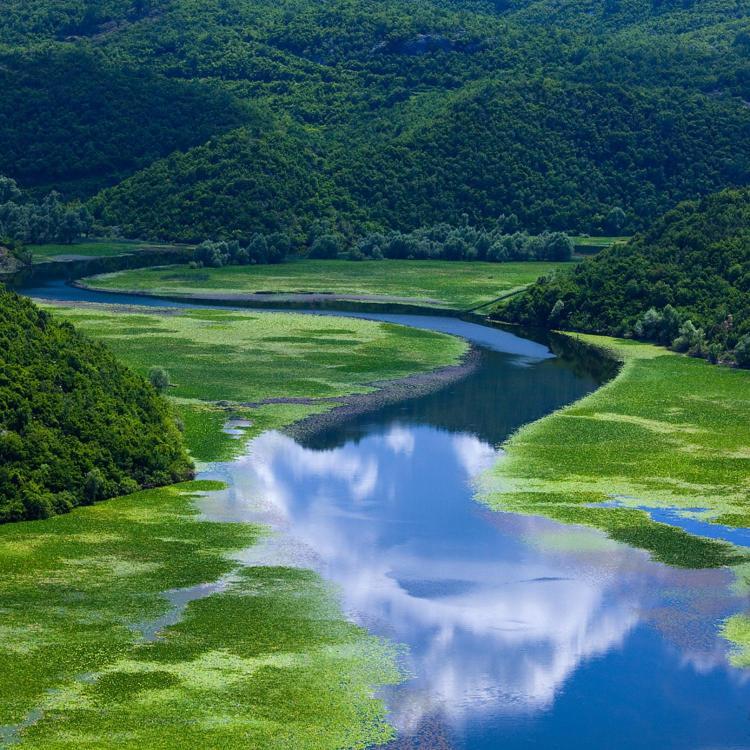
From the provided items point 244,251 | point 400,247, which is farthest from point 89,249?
point 400,247

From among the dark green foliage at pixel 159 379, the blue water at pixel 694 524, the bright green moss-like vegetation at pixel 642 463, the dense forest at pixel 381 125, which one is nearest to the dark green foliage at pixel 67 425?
the dark green foliage at pixel 159 379

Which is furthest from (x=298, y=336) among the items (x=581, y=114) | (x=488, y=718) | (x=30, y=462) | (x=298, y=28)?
(x=298, y=28)

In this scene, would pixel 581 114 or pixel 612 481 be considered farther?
pixel 581 114

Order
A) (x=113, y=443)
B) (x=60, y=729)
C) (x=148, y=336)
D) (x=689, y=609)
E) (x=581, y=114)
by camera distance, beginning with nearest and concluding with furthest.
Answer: (x=60, y=729) < (x=689, y=609) < (x=113, y=443) < (x=148, y=336) < (x=581, y=114)

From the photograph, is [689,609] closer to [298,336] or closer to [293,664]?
[293,664]

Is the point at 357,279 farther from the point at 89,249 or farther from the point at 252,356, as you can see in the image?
the point at 252,356

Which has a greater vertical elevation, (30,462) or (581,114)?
(581,114)
